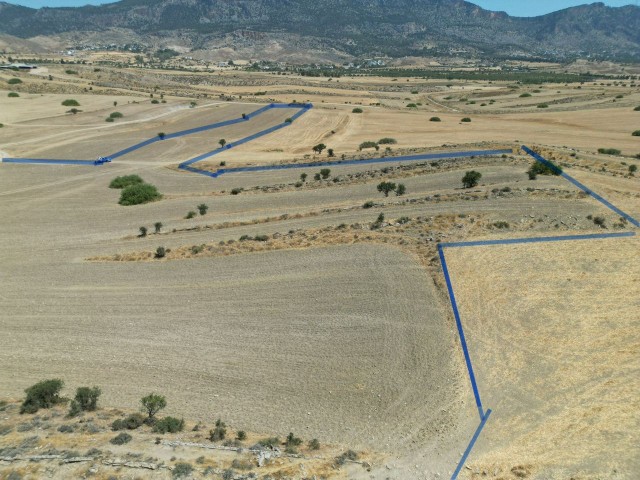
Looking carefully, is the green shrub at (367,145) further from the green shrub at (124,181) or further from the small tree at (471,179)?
the green shrub at (124,181)

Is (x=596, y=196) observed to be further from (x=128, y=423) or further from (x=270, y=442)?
(x=128, y=423)

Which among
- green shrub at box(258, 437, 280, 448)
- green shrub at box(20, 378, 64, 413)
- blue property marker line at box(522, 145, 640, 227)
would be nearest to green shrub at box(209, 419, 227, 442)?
green shrub at box(258, 437, 280, 448)

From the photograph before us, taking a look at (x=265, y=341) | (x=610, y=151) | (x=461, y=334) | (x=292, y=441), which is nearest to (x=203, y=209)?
(x=265, y=341)

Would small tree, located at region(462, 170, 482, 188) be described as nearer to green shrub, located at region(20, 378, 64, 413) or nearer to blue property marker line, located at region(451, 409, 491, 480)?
blue property marker line, located at region(451, 409, 491, 480)

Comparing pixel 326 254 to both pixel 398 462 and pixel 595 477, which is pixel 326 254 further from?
pixel 595 477

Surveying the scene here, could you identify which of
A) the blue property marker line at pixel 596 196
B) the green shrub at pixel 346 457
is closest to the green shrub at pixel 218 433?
the green shrub at pixel 346 457

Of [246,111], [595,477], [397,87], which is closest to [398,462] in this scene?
[595,477]
